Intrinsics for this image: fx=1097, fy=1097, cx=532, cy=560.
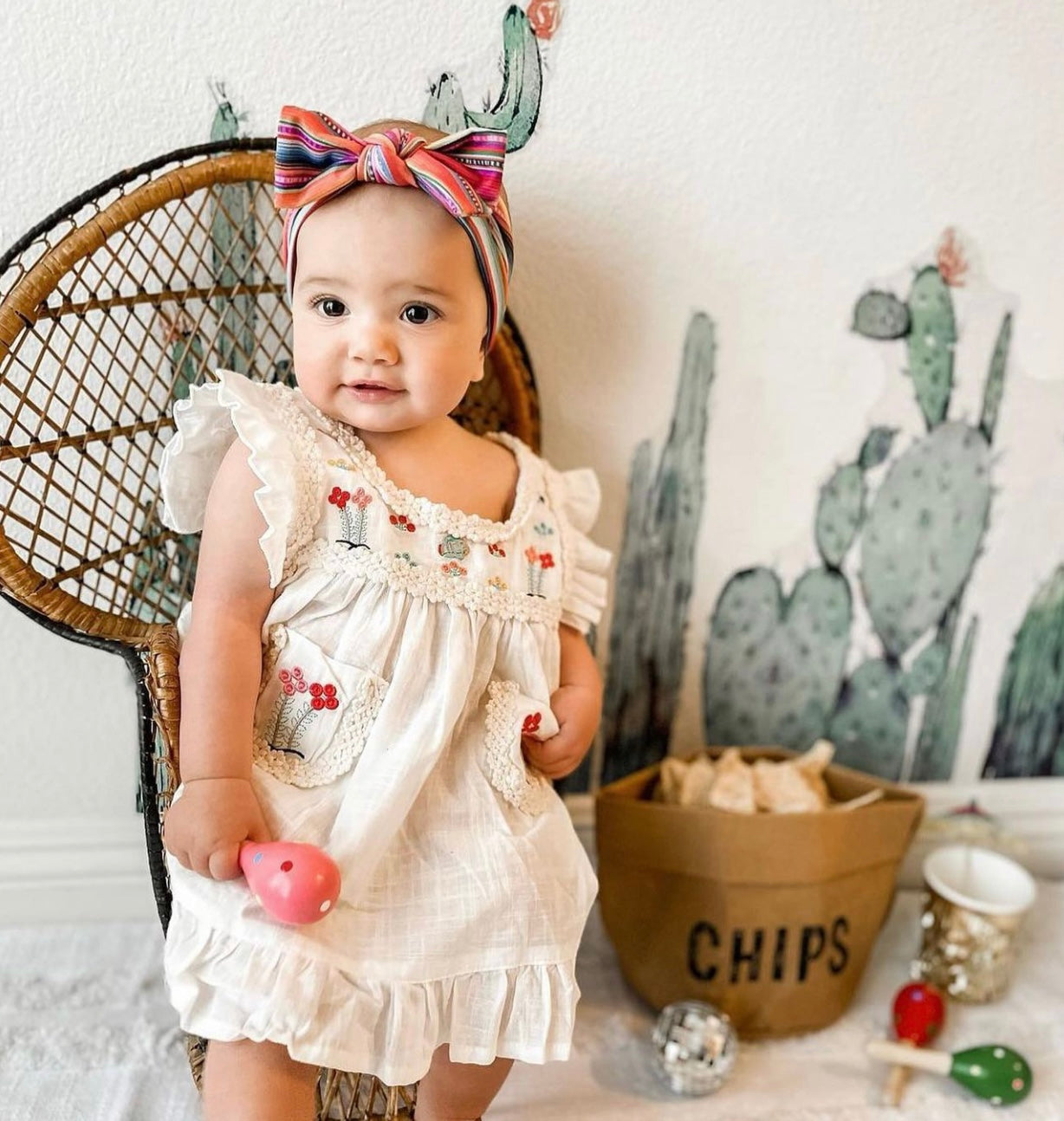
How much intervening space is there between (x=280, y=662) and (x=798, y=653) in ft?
2.45

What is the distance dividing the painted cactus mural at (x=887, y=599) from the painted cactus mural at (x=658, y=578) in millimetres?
63

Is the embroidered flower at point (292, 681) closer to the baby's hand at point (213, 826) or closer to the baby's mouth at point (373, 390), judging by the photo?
the baby's hand at point (213, 826)

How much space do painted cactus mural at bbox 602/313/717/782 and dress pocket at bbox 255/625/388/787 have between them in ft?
1.65

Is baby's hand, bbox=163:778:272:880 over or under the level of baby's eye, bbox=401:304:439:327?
under

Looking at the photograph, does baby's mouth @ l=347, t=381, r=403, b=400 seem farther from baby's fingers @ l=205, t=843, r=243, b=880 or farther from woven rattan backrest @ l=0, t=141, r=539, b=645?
baby's fingers @ l=205, t=843, r=243, b=880

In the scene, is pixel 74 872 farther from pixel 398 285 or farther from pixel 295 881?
pixel 398 285

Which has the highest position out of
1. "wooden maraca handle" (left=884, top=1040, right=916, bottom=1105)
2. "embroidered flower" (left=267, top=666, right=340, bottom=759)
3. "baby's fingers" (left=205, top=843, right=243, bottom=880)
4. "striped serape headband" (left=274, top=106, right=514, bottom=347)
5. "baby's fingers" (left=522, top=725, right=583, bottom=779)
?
"striped serape headband" (left=274, top=106, right=514, bottom=347)

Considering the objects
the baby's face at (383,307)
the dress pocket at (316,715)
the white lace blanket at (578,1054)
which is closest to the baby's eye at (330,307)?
the baby's face at (383,307)

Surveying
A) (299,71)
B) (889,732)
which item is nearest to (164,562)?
(299,71)

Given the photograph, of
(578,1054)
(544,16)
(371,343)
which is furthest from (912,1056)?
(544,16)

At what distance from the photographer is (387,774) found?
93 cm

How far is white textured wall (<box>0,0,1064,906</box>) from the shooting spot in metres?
1.09

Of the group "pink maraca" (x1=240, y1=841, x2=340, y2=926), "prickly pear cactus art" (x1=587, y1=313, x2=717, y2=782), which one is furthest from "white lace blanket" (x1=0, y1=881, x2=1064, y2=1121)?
"pink maraca" (x1=240, y1=841, x2=340, y2=926)

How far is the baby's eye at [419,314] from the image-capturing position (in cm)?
93
